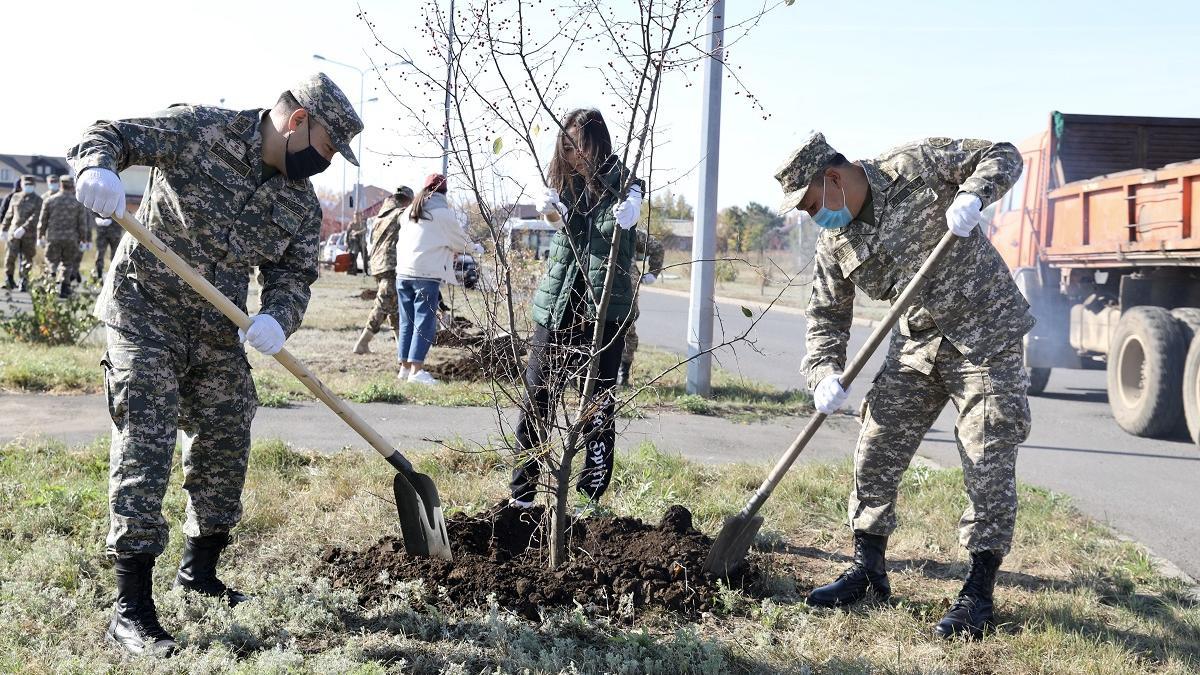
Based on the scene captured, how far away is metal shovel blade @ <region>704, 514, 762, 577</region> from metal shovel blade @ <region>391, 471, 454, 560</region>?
1026 mm

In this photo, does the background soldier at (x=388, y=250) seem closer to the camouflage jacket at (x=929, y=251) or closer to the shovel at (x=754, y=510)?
the shovel at (x=754, y=510)

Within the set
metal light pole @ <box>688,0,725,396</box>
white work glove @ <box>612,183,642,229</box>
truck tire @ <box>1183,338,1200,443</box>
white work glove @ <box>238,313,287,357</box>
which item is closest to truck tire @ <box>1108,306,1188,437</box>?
truck tire @ <box>1183,338,1200,443</box>

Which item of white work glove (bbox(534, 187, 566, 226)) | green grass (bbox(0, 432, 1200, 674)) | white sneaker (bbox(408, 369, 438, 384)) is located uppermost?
white work glove (bbox(534, 187, 566, 226))

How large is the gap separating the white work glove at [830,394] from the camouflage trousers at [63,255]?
1485cm

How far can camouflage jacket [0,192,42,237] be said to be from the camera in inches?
682

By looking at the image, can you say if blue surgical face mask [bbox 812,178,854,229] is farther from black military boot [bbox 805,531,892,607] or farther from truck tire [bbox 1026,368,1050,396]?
truck tire [bbox 1026,368,1050,396]

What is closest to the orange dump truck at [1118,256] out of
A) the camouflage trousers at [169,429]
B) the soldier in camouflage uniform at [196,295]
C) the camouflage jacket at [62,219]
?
the soldier in camouflage uniform at [196,295]

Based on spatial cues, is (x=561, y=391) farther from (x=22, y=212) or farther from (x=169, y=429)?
(x=22, y=212)

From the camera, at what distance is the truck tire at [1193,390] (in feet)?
24.8

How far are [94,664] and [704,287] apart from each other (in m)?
5.99

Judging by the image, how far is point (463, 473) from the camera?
18.0ft

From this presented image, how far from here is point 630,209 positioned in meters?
3.71

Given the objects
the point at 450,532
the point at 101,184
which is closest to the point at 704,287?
the point at 450,532

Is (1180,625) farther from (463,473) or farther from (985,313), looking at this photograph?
(463,473)
